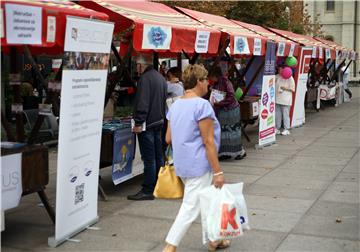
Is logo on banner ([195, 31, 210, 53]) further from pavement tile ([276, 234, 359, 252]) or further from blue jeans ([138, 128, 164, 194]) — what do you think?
pavement tile ([276, 234, 359, 252])

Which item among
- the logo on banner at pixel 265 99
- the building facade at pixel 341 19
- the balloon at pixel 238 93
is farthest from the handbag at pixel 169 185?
the building facade at pixel 341 19

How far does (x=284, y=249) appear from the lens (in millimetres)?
4883

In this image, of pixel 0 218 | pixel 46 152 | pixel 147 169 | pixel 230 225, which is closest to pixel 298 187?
pixel 147 169

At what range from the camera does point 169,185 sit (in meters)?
4.80

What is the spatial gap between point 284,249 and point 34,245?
234 centimetres

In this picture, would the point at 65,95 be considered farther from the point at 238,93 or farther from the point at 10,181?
the point at 238,93

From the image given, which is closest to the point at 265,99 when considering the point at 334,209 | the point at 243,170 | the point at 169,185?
the point at 243,170

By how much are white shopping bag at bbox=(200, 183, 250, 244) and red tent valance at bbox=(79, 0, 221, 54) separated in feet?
8.15

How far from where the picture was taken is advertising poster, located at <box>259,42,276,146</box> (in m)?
10.8

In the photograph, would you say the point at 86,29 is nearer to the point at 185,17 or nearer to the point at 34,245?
the point at 34,245

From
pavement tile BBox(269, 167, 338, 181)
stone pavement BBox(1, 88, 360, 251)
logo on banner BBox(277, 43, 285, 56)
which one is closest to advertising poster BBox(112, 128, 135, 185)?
stone pavement BBox(1, 88, 360, 251)

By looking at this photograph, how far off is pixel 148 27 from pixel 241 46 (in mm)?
Answer: 3610

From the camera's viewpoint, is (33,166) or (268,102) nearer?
(33,166)

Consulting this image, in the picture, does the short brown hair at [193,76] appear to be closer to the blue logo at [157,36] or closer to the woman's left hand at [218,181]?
the woman's left hand at [218,181]
